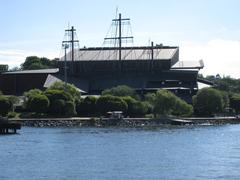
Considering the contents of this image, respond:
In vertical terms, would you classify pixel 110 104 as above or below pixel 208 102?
below

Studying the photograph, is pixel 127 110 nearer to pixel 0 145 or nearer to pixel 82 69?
pixel 82 69

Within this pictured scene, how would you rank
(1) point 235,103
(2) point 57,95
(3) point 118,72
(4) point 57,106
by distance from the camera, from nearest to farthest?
(4) point 57,106
(2) point 57,95
(1) point 235,103
(3) point 118,72

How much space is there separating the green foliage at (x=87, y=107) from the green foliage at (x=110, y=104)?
1.67 metres

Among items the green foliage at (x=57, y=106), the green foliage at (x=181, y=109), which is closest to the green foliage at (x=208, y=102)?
the green foliage at (x=181, y=109)

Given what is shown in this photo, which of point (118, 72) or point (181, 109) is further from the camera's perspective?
point (118, 72)

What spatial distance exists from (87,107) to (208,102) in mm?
22910

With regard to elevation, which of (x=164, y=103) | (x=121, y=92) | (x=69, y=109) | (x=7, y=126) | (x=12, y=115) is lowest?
(x=7, y=126)

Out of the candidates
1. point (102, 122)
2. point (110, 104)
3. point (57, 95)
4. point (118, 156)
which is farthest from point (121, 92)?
point (118, 156)

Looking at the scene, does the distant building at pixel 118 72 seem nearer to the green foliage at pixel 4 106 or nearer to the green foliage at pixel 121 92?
the green foliage at pixel 121 92

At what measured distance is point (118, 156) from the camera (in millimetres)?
60500

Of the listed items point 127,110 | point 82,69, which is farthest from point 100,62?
point 127,110

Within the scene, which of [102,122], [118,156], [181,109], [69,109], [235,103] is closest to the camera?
[118,156]

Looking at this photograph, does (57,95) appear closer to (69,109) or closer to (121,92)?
(69,109)

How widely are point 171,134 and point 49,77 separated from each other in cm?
6826
